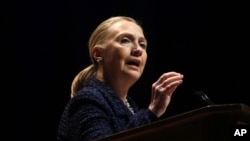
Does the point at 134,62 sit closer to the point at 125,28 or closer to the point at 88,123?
the point at 125,28

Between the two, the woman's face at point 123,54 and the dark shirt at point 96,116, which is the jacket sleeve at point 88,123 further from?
the woman's face at point 123,54

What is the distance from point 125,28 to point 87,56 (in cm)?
91

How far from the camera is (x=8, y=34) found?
2303mm

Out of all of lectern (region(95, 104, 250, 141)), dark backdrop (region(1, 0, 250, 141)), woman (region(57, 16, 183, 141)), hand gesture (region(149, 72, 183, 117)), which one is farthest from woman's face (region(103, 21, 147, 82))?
Answer: dark backdrop (region(1, 0, 250, 141))

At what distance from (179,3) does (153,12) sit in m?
0.13

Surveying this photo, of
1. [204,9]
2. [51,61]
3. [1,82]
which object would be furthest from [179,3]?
[1,82]

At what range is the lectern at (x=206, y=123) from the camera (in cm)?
83

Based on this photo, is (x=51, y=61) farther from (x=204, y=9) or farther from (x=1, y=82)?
(x=204, y=9)

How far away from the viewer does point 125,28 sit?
157 cm

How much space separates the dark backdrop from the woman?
2.62 ft

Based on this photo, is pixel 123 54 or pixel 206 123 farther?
pixel 123 54

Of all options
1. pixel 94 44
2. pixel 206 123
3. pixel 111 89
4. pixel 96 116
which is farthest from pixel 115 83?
pixel 206 123

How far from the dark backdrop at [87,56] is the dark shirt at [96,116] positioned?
36.2 inches

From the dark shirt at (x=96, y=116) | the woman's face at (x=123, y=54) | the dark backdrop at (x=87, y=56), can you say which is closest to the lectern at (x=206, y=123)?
the dark shirt at (x=96, y=116)
